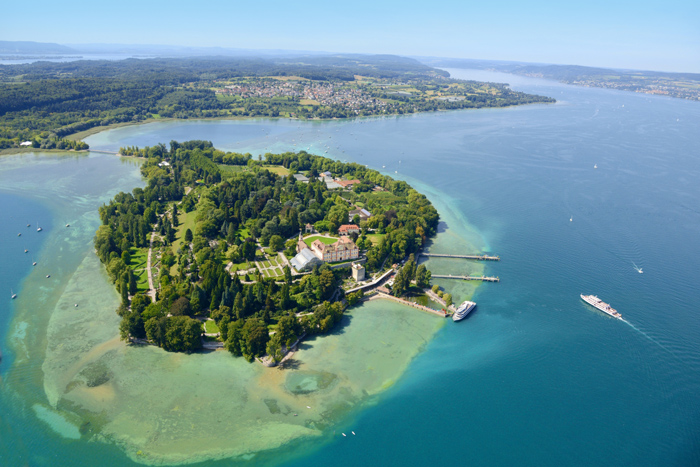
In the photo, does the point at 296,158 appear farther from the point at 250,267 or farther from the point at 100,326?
the point at 100,326

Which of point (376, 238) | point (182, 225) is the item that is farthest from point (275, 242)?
point (182, 225)

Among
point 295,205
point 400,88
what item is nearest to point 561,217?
point 295,205

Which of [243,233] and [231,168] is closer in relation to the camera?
[243,233]

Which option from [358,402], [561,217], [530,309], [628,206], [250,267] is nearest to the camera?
[358,402]

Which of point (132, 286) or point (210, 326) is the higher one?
point (132, 286)

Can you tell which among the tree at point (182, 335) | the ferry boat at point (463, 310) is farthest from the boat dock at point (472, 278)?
the tree at point (182, 335)

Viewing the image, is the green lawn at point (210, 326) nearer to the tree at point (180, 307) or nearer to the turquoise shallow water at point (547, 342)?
the tree at point (180, 307)

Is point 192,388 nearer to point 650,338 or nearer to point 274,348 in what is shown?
point 274,348
